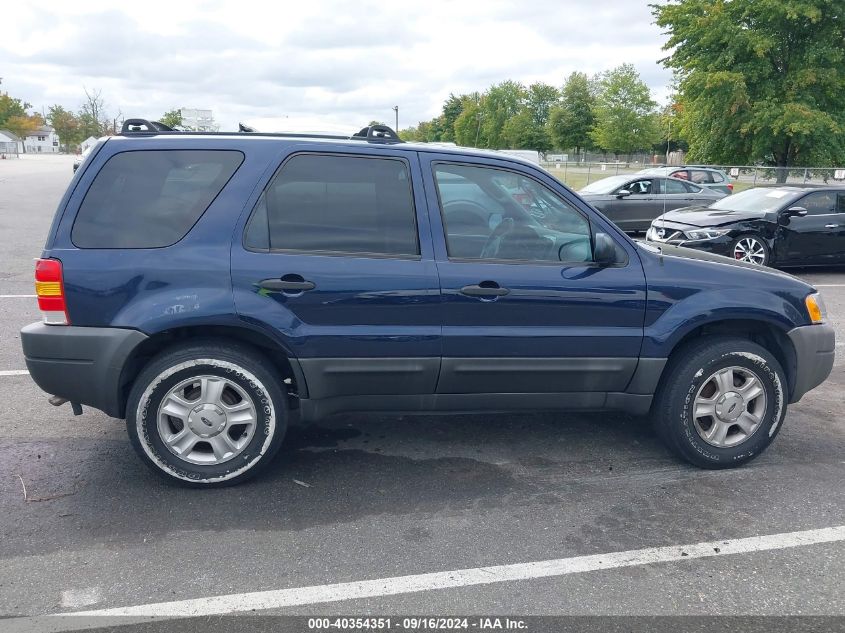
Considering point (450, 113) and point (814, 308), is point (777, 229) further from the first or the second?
point (450, 113)

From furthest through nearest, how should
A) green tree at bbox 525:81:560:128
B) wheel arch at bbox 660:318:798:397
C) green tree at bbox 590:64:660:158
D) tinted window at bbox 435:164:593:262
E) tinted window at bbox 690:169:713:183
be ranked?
green tree at bbox 525:81:560:128, green tree at bbox 590:64:660:158, tinted window at bbox 690:169:713:183, wheel arch at bbox 660:318:798:397, tinted window at bbox 435:164:593:262

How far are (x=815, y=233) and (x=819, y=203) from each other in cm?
58

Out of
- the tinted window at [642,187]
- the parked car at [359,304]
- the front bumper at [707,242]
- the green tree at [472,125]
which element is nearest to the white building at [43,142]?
the green tree at [472,125]

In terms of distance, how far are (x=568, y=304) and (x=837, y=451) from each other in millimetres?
2051

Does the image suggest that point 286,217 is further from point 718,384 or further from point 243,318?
point 718,384

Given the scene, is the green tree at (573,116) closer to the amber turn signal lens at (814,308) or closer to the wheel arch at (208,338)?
the amber turn signal lens at (814,308)

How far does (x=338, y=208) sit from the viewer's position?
12.5 ft

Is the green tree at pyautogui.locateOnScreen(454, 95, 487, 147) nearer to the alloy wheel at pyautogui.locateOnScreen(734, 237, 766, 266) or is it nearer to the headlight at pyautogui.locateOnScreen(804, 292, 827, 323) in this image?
the alloy wheel at pyautogui.locateOnScreen(734, 237, 766, 266)

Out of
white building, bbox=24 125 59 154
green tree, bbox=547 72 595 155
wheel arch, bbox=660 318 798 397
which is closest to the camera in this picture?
wheel arch, bbox=660 318 798 397

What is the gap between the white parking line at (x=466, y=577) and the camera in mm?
2820

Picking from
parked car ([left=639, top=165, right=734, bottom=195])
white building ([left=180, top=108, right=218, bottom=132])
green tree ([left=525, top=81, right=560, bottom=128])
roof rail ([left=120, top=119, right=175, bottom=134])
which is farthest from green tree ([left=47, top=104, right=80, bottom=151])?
roof rail ([left=120, top=119, right=175, bottom=134])

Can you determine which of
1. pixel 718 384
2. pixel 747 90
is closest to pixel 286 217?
pixel 718 384

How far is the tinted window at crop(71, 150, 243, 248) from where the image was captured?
3637 mm

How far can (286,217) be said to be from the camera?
3.77m
